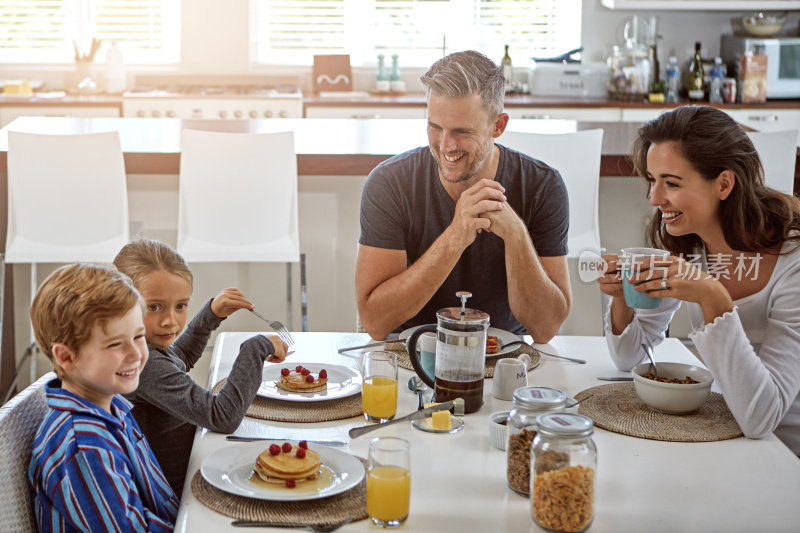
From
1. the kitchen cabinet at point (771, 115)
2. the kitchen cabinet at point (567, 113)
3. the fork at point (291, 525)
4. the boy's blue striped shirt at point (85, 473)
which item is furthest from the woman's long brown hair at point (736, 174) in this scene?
the kitchen cabinet at point (771, 115)

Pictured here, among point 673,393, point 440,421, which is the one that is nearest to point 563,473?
point 440,421

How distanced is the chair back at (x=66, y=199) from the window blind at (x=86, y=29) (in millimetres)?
2904

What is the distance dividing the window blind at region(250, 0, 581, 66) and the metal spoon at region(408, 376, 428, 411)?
4.47 m

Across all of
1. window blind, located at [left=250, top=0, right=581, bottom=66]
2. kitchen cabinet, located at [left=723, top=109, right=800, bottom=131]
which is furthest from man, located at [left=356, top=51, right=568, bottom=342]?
window blind, located at [left=250, top=0, right=581, bottom=66]

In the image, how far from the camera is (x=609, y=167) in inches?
134

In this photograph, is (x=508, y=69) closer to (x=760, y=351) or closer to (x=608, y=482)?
(x=760, y=351)

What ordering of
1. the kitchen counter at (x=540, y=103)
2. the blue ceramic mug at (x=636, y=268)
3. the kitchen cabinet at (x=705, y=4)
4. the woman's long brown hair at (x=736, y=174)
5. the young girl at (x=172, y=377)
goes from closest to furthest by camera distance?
1. the young girl at (x=172, y=377)
2. the blue ceramic mug at (x=636, y=268)
3. the woman's long brown hair at (x=736, y=174)
4. the kitchen counter at (x=540, y=103)
5. the kitchen cabinet at (x=705, y=4)

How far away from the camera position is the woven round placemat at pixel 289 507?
1286 mm

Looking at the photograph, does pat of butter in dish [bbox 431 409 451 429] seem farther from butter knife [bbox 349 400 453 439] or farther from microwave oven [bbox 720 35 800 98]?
microwave oven [bbox 720 35 800 98]

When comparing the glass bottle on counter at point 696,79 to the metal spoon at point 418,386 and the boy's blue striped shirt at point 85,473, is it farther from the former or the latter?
the boy's blue striped shirt at point 85,473

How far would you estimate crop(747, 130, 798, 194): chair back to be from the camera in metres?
3.28

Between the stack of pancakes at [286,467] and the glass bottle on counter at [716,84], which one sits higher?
the glass bottle on counter at [716,84]

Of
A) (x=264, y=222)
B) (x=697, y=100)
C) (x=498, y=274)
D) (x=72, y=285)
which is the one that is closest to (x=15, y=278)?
(x=264, y=222)

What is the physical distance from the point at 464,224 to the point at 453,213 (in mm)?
266
